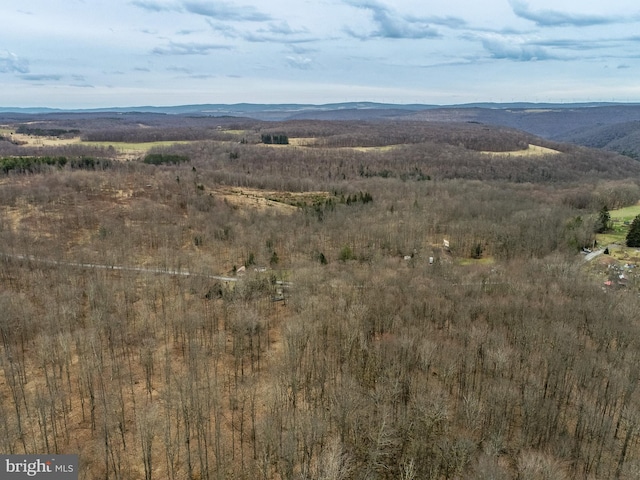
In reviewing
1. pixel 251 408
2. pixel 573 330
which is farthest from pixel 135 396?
pixel 573 330

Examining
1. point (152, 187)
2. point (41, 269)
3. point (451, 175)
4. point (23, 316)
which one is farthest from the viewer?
point (451, 175)

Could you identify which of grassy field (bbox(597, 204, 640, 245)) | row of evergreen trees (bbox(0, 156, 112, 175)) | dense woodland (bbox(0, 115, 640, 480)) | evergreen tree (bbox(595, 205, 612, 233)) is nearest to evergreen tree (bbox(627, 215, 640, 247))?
grassy field (bbox(597, 204, 640, 245))

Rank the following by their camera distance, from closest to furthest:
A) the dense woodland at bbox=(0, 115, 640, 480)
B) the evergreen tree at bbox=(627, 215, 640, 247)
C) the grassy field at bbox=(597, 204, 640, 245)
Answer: the dense woodland at bbox=(0, 115, 640, 480)
the evergreen tree at bbox=(627, 215, 640, 247)
the grassy field at bbox=(597, 204, 640, 245)

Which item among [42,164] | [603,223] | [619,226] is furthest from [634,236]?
[42,164]

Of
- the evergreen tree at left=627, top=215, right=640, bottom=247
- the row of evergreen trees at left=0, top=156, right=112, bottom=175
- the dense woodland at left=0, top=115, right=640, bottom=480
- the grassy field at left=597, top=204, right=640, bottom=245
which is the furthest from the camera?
the row of evergreen trees at left=0, top=156, right=112, bottom=175

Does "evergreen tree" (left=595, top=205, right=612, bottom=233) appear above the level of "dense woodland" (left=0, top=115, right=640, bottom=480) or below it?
above

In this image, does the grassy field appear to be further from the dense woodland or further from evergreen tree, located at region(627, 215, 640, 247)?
the dense woodland

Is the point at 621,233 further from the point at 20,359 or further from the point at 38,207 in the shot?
the point at 38,207

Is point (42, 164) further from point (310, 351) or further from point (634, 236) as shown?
point (634, 236)

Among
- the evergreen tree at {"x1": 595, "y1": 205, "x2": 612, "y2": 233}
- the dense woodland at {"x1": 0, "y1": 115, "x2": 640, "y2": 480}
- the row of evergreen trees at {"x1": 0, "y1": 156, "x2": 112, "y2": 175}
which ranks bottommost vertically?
the dense woodland at {"x1": 0, "y1": 115, "x2": 640, "y2": 480}
